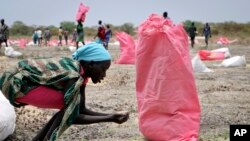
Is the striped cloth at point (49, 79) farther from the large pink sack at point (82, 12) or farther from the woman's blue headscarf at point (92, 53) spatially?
the large pink sack at point (82, 12)

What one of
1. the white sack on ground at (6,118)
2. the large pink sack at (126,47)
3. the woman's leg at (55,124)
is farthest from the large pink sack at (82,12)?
the woman's leg at (55,124)

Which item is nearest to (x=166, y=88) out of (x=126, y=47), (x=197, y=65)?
(x=197, y=65)

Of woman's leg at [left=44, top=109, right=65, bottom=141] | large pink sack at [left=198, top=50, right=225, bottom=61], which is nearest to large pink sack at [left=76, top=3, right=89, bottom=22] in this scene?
large pink sack at [left=198, top=50, right=225, bottom=61]

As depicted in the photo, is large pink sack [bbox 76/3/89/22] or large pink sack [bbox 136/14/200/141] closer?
large pink sack [bbox 136/14/200/141]

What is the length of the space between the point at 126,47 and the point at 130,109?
20.8 ft

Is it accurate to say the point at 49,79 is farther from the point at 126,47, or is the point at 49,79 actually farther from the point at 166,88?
the point at 126,47

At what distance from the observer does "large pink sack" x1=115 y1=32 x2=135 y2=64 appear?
12.4m

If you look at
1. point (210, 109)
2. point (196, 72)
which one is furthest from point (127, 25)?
point (210, 109)

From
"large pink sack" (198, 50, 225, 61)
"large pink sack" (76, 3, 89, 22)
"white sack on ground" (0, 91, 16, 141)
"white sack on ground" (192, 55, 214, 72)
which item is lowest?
"large pink sack" (198, 50, 225, 61)

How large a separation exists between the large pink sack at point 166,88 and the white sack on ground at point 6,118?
42.2 inches

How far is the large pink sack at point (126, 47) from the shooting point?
1242 cm

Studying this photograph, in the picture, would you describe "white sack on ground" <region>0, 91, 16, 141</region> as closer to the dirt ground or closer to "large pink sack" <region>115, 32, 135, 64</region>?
the dirt ground

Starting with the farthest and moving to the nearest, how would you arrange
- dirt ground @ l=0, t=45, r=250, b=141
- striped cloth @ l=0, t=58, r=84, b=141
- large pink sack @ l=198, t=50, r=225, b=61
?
large pink sack @ l=198, t=50, r=225, b=61
dirt ground @ l=0, t=45, r=250, b=141
striped cloth @ l=0, t=58, r=84, b=141

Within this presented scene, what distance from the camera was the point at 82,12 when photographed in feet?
52.3
